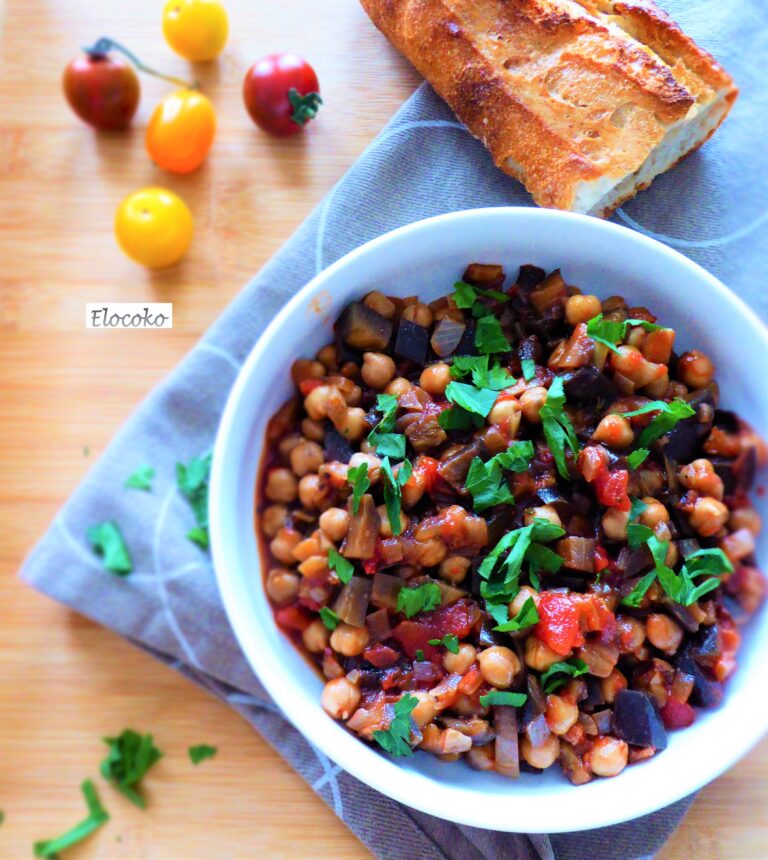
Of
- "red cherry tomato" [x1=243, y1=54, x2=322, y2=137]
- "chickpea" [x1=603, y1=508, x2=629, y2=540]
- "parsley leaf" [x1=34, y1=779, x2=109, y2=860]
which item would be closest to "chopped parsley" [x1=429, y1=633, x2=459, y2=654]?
"chickpea" [x1=603, y1=508, x2=629, y2=540]

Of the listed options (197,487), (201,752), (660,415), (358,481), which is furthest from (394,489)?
(201,752)

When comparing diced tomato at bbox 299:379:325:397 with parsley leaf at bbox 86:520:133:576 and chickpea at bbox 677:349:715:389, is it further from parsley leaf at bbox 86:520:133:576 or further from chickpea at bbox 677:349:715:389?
chickpea at bbox 677:349:715:389

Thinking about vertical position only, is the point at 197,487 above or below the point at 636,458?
below

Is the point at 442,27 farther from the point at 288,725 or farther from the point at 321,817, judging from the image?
the point at 321,817

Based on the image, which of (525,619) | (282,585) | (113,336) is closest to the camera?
(525,619)

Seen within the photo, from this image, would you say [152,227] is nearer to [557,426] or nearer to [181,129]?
[181,129]
